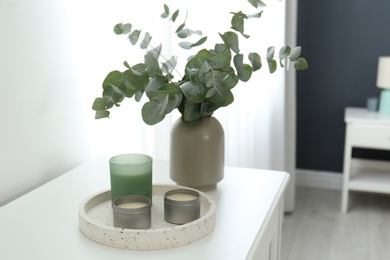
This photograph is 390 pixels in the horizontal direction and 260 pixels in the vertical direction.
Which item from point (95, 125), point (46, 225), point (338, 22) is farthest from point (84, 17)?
point (338, 22)

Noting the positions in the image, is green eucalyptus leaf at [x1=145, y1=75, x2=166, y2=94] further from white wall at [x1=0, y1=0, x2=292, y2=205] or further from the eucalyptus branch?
white wall at [x1=0, y1=0, x2=292, y2=205]

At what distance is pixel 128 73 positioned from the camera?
117cm

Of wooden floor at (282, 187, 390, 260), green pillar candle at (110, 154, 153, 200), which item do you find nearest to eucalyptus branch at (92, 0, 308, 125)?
green pillar candle at (110, 154, 153, 200)

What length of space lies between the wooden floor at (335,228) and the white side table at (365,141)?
0.45 feet

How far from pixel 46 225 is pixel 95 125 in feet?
2.06

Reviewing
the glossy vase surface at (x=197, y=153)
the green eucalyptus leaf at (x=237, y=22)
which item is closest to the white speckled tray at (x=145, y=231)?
the glossy vase surface at (x=197, y=153)

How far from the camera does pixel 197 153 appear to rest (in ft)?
4.12

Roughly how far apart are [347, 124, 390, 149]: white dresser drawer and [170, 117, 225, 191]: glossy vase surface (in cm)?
183

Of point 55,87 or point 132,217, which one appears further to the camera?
point 55,87

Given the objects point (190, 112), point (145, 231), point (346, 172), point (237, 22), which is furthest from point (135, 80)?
point (346, 172)

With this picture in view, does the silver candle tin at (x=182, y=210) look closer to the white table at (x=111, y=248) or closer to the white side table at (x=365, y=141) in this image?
the white table at (x=111, y=248)

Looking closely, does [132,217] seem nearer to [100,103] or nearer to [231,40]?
[100,103]

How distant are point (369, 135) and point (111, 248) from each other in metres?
2.26

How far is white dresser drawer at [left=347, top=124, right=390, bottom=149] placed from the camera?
2.85 meters
